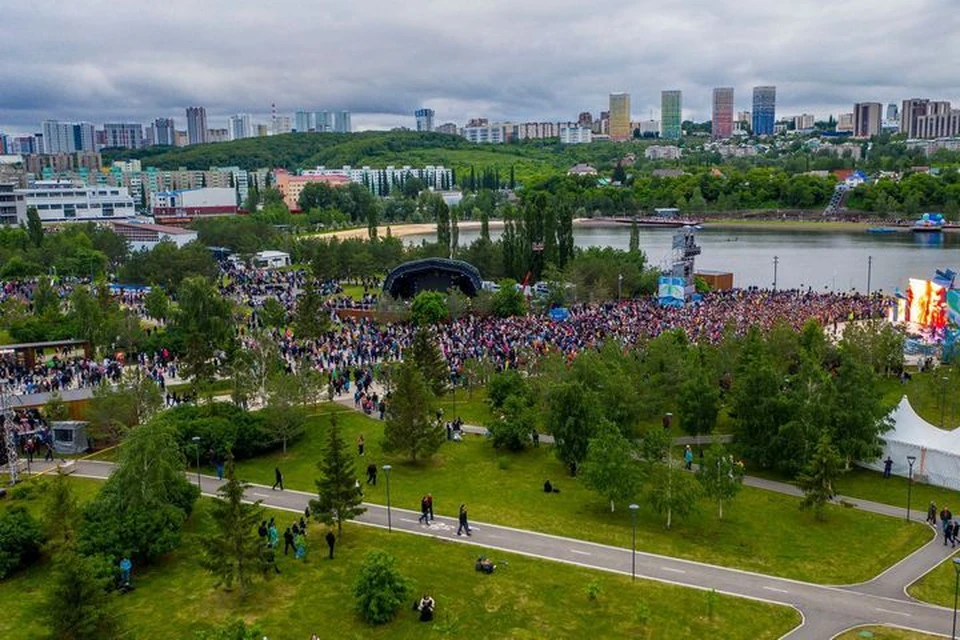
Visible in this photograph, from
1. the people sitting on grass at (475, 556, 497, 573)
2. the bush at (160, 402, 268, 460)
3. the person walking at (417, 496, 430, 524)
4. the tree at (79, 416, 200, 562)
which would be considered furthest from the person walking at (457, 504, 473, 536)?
the bush at (160, 402, 268, 460)

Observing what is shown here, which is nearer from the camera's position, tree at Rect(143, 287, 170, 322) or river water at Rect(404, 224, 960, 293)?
tree at Rect(143, 287, 170, 322)

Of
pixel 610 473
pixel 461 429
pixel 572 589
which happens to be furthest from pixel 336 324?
pixel 572 589

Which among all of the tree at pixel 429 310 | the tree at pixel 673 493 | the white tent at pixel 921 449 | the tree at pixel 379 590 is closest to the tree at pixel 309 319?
the tree at pixel 429 310

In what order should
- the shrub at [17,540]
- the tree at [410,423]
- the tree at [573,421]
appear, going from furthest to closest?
the tree at [410,423]
the tree at [573,421]
the shrub at [17,540]

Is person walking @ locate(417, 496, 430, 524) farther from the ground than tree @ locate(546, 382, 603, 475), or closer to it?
closer to it

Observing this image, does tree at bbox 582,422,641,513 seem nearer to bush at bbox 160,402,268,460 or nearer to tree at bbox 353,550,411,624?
Result: tree at bbox 353,550,411,624

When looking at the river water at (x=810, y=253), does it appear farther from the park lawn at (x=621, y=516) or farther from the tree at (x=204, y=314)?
the park lawn at (x=621, y=516)

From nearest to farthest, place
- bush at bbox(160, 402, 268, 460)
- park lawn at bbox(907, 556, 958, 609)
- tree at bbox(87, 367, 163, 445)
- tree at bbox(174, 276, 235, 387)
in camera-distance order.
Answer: park lawn at bbox(907, 556, 958, 609) → bush at bbox(160, 402, 268, 460) → tree at bbox(87, 367, 163, 445) → tree at bbox(174, 276, 235, 387)
